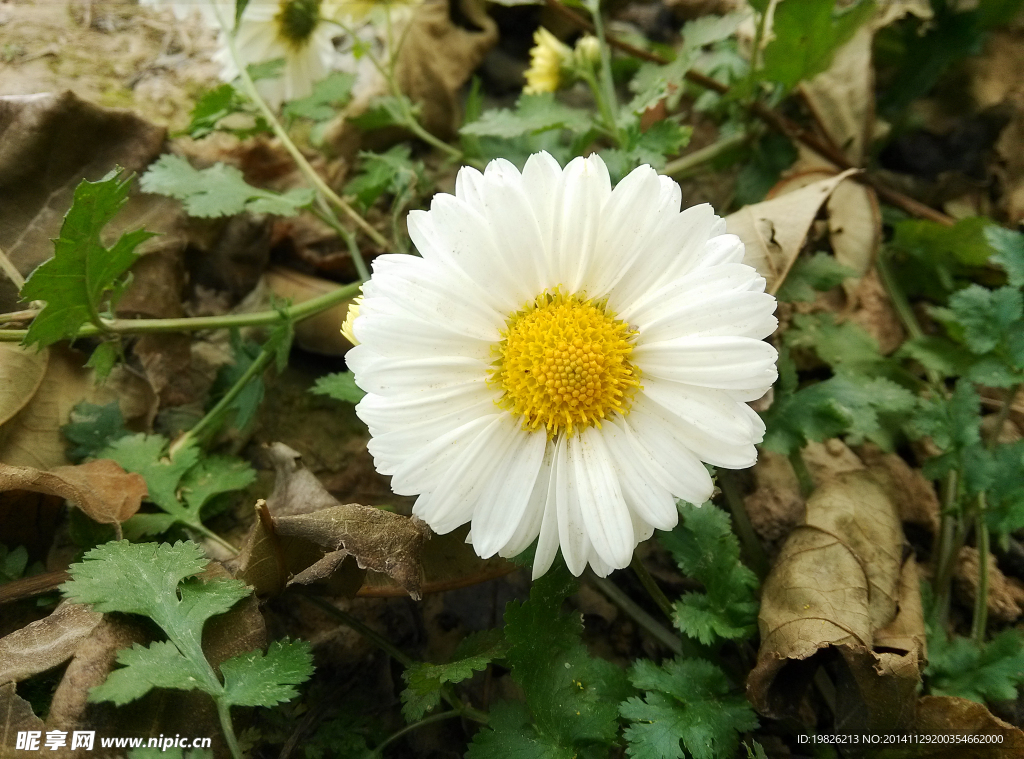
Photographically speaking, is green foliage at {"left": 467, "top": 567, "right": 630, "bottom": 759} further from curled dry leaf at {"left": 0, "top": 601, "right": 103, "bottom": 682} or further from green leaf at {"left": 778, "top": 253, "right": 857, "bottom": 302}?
green leaf at {"left": 778, "top": 253, "right": 857, "bottom": 302}

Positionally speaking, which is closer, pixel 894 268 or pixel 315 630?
pixel 315 630

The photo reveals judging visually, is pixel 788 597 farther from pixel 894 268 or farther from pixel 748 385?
pixel 894 268

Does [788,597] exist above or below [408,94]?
below

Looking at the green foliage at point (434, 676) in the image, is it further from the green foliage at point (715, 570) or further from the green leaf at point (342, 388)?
the green leaf at point (342, 388)

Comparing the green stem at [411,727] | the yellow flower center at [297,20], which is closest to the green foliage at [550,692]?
the green stem at [411,727]

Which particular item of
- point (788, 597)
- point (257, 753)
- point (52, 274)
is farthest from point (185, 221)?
point (788, 597)

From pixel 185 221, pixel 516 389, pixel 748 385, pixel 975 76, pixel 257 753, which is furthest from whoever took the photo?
pixel 975 76
